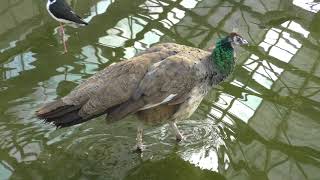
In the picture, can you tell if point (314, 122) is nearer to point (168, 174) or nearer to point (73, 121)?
point (168, 174)

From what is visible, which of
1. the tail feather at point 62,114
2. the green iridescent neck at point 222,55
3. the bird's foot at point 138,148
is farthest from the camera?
the bird's foot at point 138,148

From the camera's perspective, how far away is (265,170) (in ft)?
15.6

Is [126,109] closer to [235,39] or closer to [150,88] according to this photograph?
[150,88]

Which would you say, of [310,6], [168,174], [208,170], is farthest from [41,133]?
[310,6]

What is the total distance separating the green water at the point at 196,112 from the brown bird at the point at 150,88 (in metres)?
0.44

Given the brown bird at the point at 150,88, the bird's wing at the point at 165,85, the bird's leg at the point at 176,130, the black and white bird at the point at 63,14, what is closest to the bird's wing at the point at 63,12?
the black and white bird at the point at 63,14

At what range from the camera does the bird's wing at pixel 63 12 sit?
22.1 feet

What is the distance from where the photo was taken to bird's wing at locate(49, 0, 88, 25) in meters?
6.74

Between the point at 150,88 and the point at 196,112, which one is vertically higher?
the point at 150,88

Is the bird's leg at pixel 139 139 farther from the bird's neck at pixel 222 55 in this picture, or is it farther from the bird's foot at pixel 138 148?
the bird's neck at pixel 222 55

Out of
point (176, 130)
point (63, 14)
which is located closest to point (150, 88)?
point (176, 130)

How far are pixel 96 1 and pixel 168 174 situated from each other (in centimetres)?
407

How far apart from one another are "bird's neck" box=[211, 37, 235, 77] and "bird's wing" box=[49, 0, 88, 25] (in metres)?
2.53

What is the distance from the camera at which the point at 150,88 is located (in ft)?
14.5
